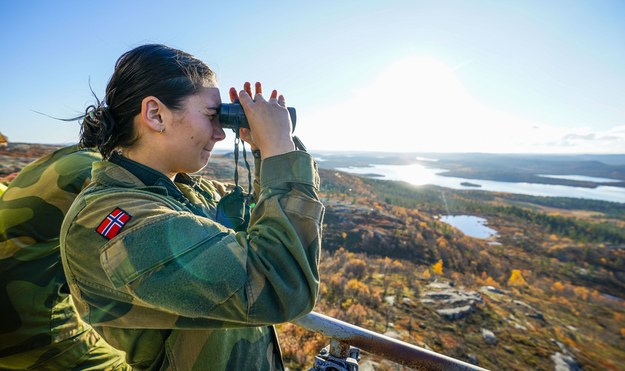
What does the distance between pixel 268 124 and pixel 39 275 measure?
4.48 feet

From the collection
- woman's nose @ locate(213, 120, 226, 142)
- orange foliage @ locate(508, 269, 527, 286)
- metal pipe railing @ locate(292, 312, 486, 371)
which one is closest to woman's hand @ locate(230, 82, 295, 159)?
woman's nose @ locate(213, 120, 226, 142)

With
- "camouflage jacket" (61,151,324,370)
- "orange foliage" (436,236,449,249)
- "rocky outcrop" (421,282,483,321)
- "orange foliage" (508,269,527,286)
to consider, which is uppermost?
"camouflage jacket" (61,151,324,370)

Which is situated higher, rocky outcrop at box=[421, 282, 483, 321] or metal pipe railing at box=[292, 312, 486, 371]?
metal pipe railing at box=[292, 312, 486, 371]

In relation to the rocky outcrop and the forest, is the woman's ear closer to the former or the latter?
the forest

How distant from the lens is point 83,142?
1.41 metres

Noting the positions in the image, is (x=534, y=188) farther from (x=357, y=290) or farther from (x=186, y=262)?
(x=186, y=262)

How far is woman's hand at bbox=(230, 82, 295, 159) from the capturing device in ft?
3.49

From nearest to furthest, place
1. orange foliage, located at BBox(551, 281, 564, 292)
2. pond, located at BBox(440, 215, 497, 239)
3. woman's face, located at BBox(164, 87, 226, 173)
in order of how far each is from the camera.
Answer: woman's face, located at BBox(164, 87, 226, 173)
orange foliage, located at BBox(551, 281, 564, 292)
pond, located at BBox(440, 215, 497, 239)

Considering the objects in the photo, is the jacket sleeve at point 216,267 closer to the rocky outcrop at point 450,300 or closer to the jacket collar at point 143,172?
the jacket collar at point 143,172

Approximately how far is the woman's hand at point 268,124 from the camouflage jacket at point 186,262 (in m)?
0.06

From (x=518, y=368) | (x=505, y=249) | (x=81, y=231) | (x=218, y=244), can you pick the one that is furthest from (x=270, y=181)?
(x=505, y=249)

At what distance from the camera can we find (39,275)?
146 cm

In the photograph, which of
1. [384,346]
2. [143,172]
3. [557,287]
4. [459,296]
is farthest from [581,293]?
[143,172]

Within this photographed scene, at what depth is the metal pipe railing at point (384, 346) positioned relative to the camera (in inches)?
51.5
